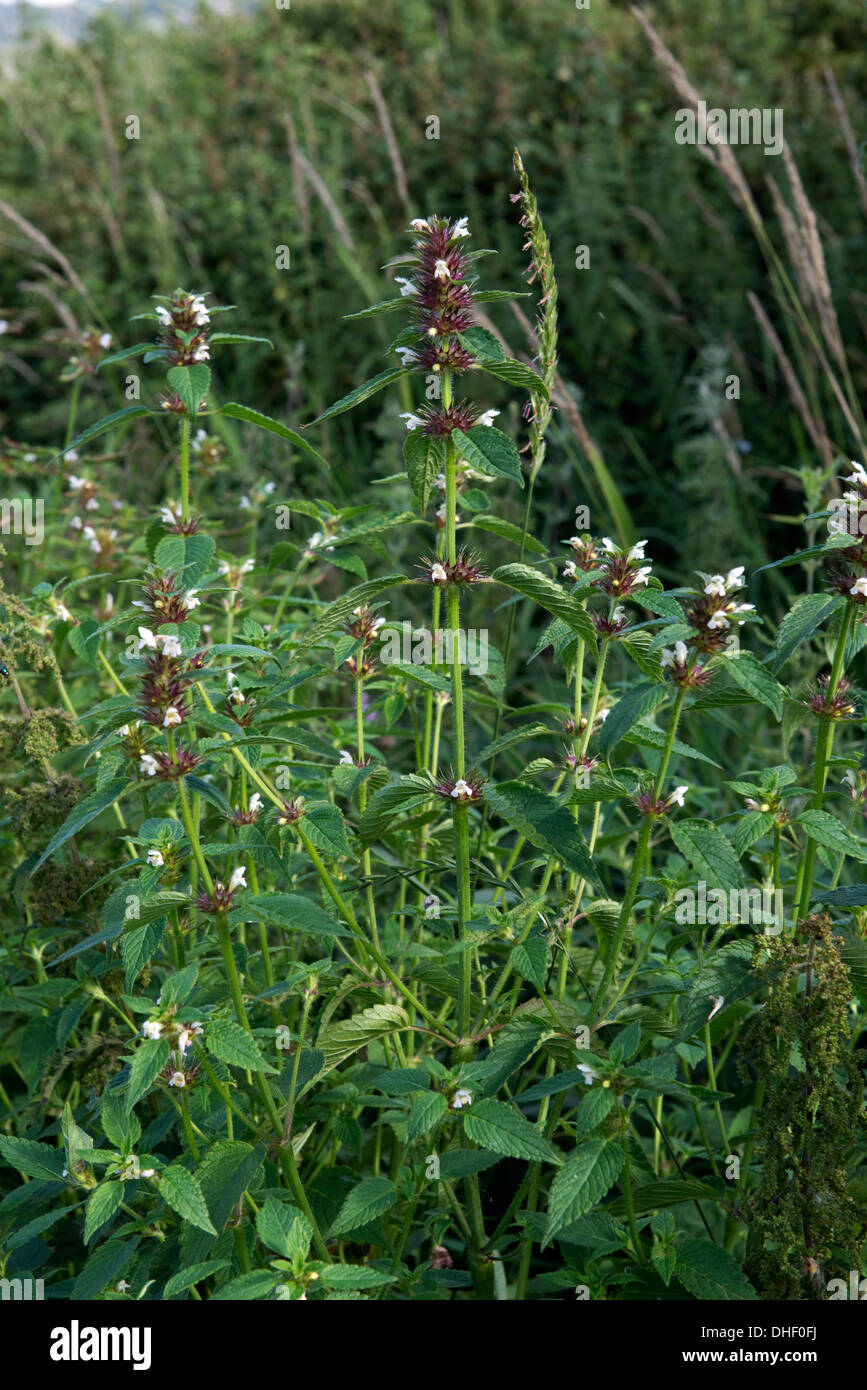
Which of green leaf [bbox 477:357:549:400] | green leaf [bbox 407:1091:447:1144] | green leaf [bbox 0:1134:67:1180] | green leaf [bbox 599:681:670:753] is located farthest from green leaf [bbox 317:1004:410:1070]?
green leaf [bbox 477:357:549:400]

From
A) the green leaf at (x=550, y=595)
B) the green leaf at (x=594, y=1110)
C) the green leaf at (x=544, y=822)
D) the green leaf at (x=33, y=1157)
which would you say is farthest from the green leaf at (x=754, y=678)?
the green leaf at (x=33, y=1157)

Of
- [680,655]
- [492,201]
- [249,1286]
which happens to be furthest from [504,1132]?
[492,201]

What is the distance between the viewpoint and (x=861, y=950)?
1.89m

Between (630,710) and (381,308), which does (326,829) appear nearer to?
(630,710)

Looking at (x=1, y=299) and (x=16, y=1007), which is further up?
(x=1, y=299)

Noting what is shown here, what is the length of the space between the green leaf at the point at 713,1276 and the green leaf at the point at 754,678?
0.80 m

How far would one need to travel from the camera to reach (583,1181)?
5.57 ft

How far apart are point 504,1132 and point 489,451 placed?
3.10ft

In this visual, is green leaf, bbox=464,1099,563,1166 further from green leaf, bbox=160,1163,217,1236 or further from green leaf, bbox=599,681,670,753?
green leaf, bbox=599,681,670,753

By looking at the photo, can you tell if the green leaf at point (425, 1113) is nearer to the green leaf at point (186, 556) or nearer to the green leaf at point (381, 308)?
the green leaf at point (186, 556)

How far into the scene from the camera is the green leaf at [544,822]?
1787 mm
